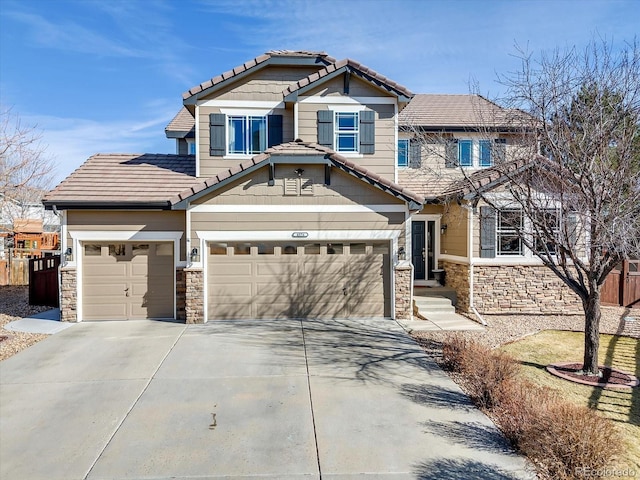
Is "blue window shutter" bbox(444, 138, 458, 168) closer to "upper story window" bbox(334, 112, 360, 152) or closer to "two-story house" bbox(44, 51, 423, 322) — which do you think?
"two-story house" bbox(44, 51, 423, 322)

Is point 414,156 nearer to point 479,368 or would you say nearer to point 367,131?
point 367,131

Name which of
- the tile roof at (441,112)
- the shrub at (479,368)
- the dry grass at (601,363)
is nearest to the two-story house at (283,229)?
the dry grass at (601,363)

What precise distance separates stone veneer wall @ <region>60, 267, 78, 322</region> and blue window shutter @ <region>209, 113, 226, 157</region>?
18.0 ft

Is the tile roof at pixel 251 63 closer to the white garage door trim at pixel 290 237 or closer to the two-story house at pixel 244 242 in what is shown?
the two-story house at pixel 244 242

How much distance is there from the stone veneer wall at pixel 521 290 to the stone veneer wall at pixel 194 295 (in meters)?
8.43

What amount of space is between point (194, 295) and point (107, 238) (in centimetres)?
315

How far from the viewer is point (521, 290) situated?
12359 millimetres

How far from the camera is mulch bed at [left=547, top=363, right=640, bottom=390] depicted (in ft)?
23.2

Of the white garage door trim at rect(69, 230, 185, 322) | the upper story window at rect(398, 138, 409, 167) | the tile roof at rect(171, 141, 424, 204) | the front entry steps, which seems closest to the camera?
the front entry steps

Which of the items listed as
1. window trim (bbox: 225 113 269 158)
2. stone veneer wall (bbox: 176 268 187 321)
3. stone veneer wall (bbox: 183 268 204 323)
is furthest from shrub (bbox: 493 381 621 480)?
window trim (bbox: 225 113 269 158)

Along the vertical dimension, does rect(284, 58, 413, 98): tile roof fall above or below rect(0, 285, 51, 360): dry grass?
above

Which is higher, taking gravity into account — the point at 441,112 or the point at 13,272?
the point at 441,112

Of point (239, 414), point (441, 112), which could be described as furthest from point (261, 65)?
point (239, 414)

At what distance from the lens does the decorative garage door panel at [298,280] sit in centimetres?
1131
